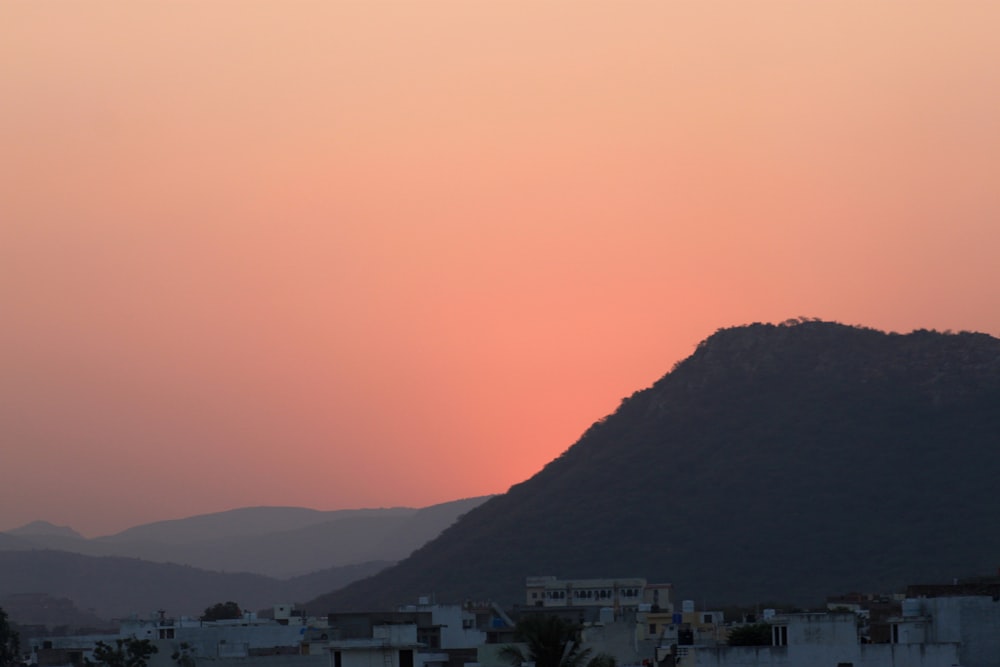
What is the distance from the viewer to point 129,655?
7431 centimetres

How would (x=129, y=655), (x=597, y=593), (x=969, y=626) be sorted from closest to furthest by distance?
1. (x=969, y=626)
2. (x=129, y=655)
3. (x=597, y=593)

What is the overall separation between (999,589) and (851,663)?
521 centimetres

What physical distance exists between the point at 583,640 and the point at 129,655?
1727cm

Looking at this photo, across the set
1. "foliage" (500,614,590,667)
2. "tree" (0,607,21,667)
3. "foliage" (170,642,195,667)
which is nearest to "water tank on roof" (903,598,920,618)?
"foliage" (500,614,590,667)

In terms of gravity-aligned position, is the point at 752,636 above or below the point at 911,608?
below

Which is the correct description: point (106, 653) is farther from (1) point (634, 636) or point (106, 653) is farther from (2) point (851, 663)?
(2) point (851, 663)

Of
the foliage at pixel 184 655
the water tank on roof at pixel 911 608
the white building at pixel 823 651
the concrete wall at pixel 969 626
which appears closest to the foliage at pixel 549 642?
the white building at pixel 823 651

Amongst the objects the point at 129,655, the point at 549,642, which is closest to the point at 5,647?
the point at 129,655

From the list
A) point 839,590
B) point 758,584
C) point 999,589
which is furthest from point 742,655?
point 758,584

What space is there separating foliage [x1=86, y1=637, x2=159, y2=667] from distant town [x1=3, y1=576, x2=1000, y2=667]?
5cm

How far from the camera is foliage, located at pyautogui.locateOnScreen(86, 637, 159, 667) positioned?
7181 cm

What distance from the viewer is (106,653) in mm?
72938

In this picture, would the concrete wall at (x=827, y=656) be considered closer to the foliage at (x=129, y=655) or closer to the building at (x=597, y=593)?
the foliage at (x=129, y=655)

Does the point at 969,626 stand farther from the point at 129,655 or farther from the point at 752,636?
the point at 129,655
